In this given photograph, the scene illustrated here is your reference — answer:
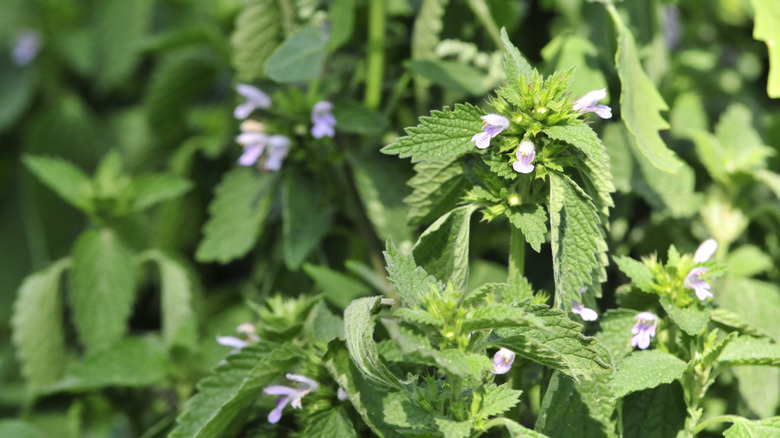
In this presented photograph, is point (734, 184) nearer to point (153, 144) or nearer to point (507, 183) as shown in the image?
point (507, 183)

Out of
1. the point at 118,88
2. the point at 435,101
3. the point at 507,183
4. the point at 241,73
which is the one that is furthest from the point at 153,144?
the point at 507,183

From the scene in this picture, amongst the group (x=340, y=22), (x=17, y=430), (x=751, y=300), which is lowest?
(x=17, y=430)

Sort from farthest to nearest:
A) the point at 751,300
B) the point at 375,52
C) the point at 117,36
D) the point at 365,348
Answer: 1. the point at 117,36
2. the point at 375,52
3. the point at 751,300
4. the point at 365,348

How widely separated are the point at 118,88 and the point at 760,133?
1312 millimetres

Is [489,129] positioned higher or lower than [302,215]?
higher

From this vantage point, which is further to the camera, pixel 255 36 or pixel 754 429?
pixel 255 36

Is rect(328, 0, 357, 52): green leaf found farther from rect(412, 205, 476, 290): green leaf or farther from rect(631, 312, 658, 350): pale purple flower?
rect(631, 312, 658, 350): pale purple flower

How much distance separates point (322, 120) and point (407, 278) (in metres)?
0.41

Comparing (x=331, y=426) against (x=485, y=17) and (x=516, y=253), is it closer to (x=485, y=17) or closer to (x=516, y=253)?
(x=516, y=253)

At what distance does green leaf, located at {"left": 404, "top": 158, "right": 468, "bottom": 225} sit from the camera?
2.69ft

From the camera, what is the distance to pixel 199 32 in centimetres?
131

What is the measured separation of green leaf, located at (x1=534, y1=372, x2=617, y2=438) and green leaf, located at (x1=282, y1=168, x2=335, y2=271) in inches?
15.8

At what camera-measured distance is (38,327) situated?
1.23 meters

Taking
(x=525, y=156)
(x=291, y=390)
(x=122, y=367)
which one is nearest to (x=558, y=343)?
(x=525, y=156)
